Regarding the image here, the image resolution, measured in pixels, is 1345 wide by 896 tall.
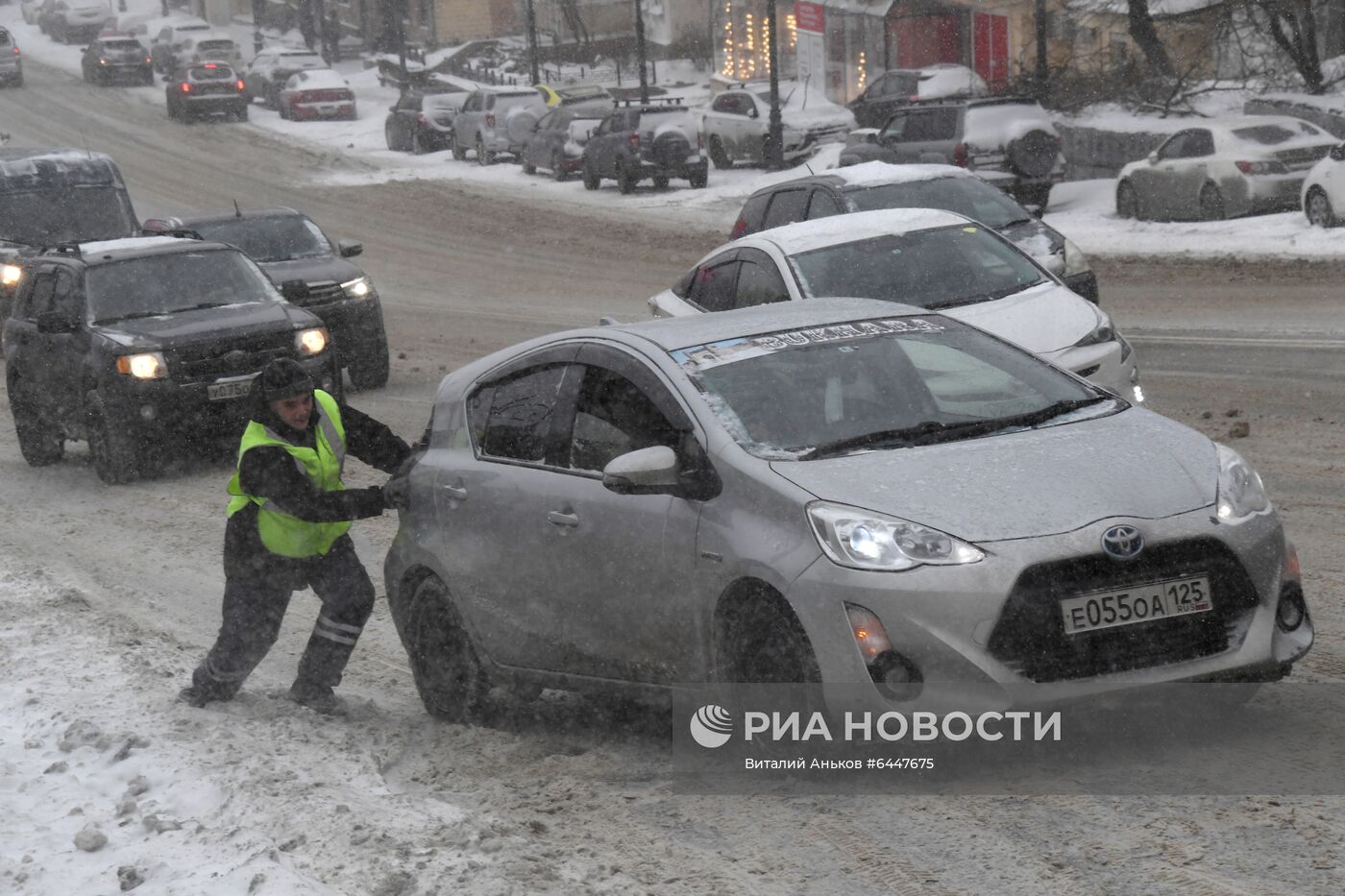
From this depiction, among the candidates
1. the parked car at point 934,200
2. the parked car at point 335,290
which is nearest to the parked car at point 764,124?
the parked car at point 335,290

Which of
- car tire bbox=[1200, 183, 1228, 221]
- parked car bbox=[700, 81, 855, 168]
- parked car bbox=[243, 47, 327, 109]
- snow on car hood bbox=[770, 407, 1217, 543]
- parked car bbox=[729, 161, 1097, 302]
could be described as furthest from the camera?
parked car bbox=[243, 47, 327, 109]

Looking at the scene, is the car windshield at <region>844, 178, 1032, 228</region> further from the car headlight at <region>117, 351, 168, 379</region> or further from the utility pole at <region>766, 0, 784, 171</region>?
the utility pole at <region>766, 0, 784, 171</region>

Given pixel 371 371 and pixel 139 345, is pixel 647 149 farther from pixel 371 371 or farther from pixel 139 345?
pixel 139 345

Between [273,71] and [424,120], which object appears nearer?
[424,120]

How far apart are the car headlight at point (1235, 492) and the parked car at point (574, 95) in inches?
1334

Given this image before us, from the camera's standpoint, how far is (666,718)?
659 cm

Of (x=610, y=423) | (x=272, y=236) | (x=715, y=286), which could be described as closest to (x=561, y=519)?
(x=610, y=423)

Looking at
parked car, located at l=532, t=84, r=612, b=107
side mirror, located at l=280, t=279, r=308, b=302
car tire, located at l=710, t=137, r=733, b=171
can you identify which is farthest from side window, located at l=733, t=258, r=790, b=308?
parked car, located at l=532, t=84, r=612, b=107

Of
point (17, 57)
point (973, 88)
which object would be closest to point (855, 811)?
point (973, 88)

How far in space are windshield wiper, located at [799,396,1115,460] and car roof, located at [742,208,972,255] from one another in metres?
5.13

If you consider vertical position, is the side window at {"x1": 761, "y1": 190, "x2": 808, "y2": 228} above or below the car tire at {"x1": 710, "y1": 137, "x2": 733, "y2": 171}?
above

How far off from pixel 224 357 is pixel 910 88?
27403 mm

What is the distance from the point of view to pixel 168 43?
6284 centimetres

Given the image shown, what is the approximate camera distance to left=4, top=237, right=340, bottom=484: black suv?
43.1ft
